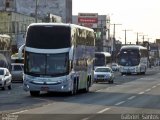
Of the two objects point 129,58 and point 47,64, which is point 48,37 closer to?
point 47,64

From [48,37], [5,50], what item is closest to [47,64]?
[48,37]

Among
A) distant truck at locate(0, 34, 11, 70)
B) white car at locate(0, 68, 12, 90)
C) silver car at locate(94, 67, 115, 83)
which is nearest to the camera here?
white car at locate(0, 68, 12, 90)

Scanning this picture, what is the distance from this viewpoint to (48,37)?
34.8 meters

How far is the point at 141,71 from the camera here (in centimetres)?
8944

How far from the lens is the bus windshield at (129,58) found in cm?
8525

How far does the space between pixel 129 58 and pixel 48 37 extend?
2028 inches

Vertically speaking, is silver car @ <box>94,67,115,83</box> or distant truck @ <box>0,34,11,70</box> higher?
distant truck @ <box>0,34,11,70</box>

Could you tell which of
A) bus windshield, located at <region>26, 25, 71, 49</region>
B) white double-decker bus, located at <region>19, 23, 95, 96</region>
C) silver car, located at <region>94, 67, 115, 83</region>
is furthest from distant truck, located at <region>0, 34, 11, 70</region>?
white double-decker bus, located at <region>19, 23, 95, 96</region>

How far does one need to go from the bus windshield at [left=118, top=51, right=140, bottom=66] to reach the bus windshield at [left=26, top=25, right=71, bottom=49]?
50714 mm

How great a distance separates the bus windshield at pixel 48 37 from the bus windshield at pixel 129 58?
50714 mm

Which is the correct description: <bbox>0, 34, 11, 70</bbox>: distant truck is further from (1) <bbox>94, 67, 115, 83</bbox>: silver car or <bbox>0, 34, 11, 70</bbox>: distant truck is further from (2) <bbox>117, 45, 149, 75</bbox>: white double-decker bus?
(2) <bbox>117, 45, 149, 75</bbox>: white double-decker bus

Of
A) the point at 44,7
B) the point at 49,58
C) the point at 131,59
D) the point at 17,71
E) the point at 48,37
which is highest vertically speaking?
the point at 44,7

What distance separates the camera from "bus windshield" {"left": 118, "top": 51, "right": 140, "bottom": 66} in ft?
280

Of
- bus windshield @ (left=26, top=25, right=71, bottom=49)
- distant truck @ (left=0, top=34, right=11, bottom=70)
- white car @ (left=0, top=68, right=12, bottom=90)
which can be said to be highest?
bus windshield @ (left=26, top=25, right=71, bottom=49)
